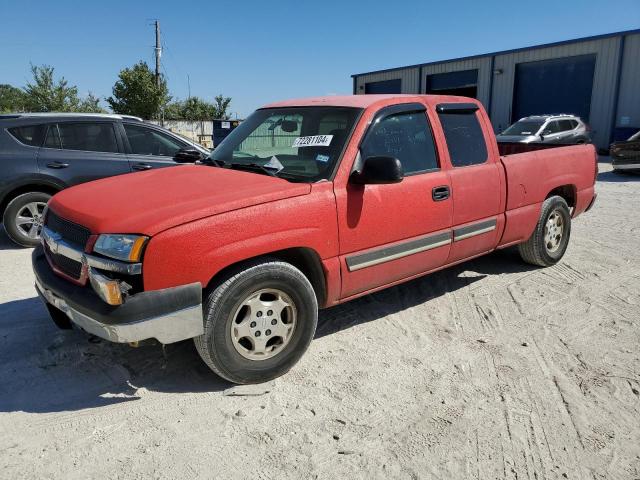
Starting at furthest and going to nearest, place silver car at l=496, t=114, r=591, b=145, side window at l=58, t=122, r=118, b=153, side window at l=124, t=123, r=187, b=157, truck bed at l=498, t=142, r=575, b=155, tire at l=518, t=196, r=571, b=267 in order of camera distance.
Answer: silver car at l=496, t=114, r=591, b=145, side window at l=124, t=123, r=187, b=157, side window at l=58, t=122, r=118, b=153, truck bed at l=498, t=142, r=575, b=155, tire at l=518, t=196, r=571, b=267

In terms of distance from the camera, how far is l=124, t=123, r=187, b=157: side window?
23.6 feet

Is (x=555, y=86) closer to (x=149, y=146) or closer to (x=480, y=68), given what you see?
(x=480, y=68)

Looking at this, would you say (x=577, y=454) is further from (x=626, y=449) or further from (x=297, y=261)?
(x=297, y=261)

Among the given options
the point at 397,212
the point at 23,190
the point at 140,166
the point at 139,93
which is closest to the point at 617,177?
the point at 140,166

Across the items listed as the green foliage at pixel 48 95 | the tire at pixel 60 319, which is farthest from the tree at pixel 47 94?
the tire at pixel 60 319

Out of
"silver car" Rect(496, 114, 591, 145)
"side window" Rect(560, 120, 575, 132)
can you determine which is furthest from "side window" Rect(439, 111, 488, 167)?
"side window" Rect(560, 120, 575, 132)

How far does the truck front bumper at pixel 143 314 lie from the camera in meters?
2.72

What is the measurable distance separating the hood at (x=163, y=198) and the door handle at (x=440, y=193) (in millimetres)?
1206

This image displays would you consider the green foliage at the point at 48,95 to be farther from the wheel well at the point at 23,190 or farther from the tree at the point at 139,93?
the wheel well at the point at 23,190

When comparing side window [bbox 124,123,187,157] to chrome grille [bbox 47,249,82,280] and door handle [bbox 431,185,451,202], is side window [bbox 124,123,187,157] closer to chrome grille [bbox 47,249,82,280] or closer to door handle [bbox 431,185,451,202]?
chrome grille [bbox 47,249,82,280]

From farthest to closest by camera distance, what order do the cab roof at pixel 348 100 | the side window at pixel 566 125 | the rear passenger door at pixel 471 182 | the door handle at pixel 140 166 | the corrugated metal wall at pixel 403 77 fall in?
1. the corrugated metal wall at pixel 403 77
2. the side window at pixel 566 125
3. the door handle at pixel 140 166
4. the rear passenger door at pixel 471 182
5. the cab roof at pixel 348 100

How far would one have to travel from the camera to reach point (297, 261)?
3.48 metres

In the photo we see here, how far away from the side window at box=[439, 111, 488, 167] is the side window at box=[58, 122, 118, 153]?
4836 millimetres

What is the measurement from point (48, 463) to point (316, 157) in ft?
8.00
